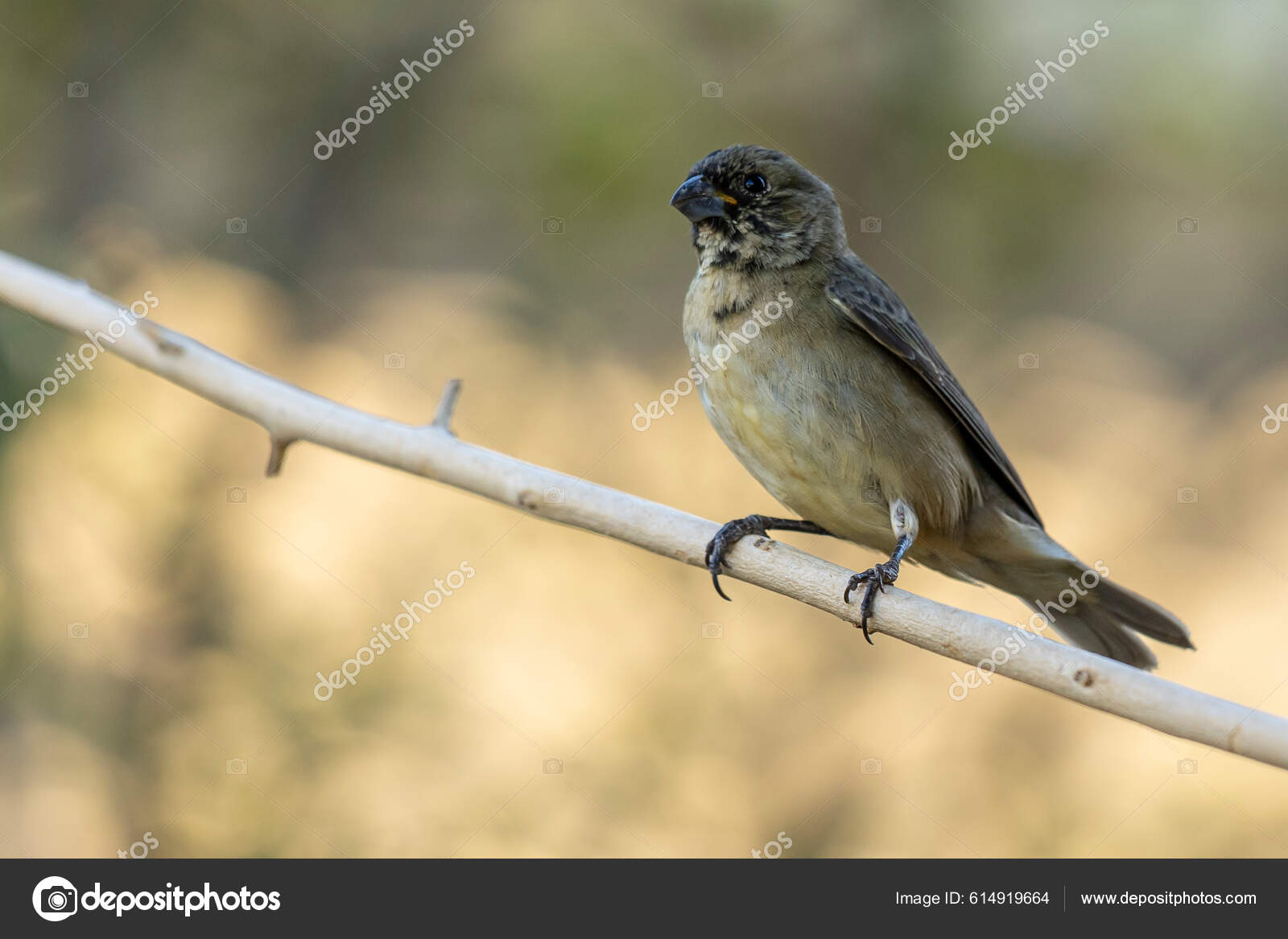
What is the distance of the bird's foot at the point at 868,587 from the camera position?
3082 mm

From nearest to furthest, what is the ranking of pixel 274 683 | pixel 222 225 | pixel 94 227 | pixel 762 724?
1. pixel 274 683
2. pixel 762 724
3. pixel 94 227
4. pixel 222 225

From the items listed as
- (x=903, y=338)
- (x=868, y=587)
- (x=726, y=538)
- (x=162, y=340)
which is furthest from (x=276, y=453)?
(x=903, y=338)

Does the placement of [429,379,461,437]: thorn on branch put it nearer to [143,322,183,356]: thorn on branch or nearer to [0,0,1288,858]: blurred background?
[143,322,183,356]: thorn on branch

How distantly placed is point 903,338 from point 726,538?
943 millimetres

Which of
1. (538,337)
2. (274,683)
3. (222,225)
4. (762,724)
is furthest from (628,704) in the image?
(222,225)

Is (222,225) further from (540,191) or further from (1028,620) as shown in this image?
(1028,620)

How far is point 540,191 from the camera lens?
6992 millimetres

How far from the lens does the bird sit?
3.56m

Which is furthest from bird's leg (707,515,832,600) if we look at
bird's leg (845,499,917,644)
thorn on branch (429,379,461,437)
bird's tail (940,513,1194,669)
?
thorn on branch (429,379,461,437)

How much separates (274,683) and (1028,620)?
3.42 metres

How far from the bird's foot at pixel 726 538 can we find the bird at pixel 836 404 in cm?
1

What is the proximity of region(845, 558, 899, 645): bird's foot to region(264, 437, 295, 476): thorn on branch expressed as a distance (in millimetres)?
1491

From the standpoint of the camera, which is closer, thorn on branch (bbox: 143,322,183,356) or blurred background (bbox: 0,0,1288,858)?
thorn on branch (bbox: 143,322,183,356)

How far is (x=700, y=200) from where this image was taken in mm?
3699
